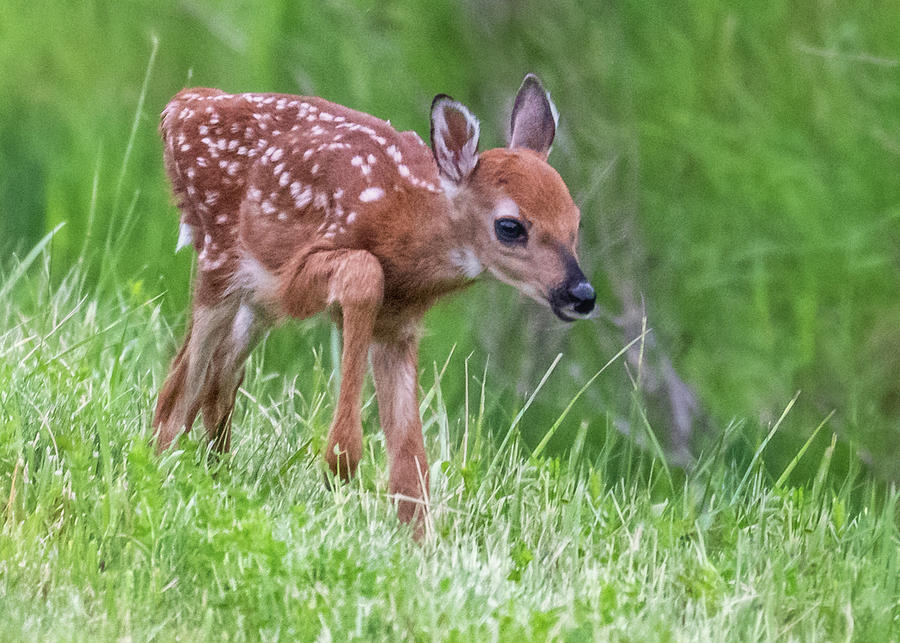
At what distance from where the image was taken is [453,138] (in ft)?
14.6

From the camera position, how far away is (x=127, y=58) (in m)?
7.59

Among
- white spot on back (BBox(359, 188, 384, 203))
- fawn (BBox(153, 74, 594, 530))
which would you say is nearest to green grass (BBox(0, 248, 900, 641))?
fawn (BBox(153, 74, 594, 530))

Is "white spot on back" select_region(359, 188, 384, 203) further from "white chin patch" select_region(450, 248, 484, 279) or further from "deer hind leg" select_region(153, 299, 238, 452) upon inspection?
"deer hind leg" select_region(153, 299, 238, 452)

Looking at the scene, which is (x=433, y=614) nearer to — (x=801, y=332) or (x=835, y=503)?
(x=835, y=503)

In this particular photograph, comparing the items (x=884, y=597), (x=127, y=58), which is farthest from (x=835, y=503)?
(x=127, y=58)

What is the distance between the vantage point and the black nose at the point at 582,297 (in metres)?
4.22

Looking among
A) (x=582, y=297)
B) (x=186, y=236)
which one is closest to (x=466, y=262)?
(x=582, y=297)

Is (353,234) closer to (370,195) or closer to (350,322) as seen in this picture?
(370,195)

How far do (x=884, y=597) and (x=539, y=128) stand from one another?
1.71 meters

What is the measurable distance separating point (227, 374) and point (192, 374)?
0.12 meters

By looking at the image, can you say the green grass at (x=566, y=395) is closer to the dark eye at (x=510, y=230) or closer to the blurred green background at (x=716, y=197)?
the blurred green background at (x=716, y=197)

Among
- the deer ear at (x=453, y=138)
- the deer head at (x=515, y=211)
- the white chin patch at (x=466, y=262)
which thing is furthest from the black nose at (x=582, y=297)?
the deer ear at (x=453, y=138)

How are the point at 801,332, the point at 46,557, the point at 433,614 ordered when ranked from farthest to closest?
the point at 801,332 → the point at 46,557 → the point at 433,614

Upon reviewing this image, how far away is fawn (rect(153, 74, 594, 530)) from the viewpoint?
14.3ft
